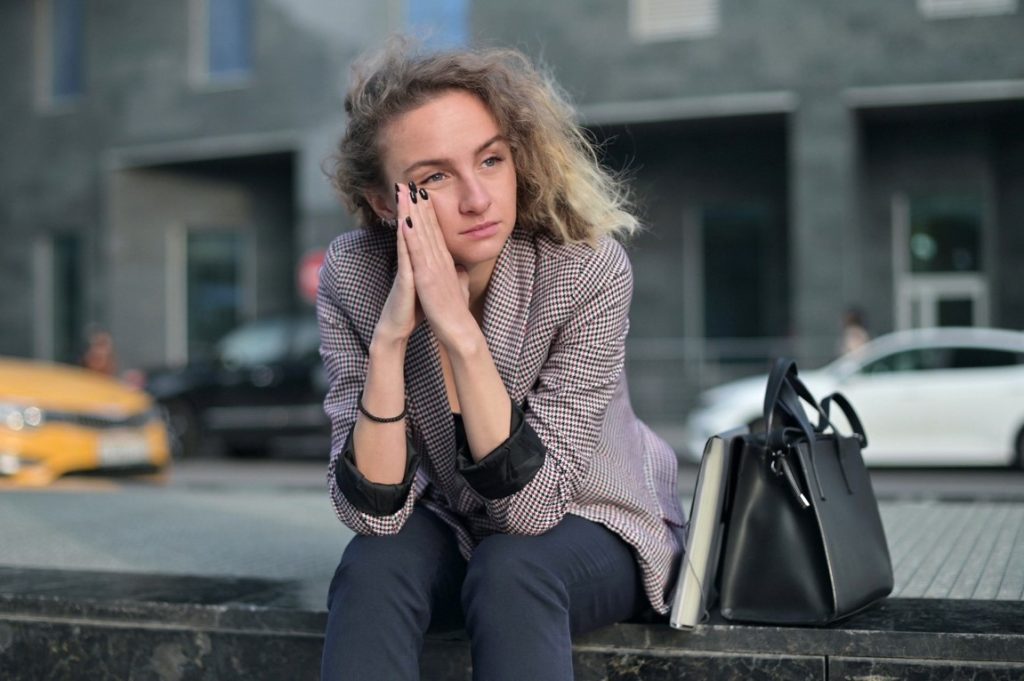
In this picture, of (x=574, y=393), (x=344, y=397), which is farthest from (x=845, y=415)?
(x=344, y=397)

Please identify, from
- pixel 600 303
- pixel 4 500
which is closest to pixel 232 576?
pixel 600 303

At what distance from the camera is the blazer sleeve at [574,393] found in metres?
2.51

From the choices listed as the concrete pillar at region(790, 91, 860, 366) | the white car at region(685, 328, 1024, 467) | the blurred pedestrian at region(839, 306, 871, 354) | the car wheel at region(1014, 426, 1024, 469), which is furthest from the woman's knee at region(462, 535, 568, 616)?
the concrete pillar at region(790, 91, 860, 366)

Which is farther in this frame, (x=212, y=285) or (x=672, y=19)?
(x=212, y=285)

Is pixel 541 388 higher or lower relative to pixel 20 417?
higher

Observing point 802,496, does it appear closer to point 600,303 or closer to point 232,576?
point 600,303

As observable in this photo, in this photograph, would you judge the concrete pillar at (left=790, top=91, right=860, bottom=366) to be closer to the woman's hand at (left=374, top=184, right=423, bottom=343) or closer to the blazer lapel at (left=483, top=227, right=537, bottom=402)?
the blazer lapel at (left=483, top=227, right=537, bottom=402)

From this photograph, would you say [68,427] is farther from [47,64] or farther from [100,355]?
[47,64]

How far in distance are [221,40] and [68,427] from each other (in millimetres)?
15553

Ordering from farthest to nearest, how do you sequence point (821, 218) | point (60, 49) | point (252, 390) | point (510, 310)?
point (60, 49), point (821, 218), point (252, 390), point (510, 310)

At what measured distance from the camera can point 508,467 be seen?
97.0 inches

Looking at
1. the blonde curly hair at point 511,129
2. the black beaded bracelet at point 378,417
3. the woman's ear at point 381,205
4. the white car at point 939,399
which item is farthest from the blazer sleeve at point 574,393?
the white car at point 939,399

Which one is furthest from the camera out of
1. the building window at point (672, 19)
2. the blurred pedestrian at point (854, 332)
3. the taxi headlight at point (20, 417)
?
the building window at point (672, 19)

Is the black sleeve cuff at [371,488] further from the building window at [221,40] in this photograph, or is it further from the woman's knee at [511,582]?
the building window at [221,40]
